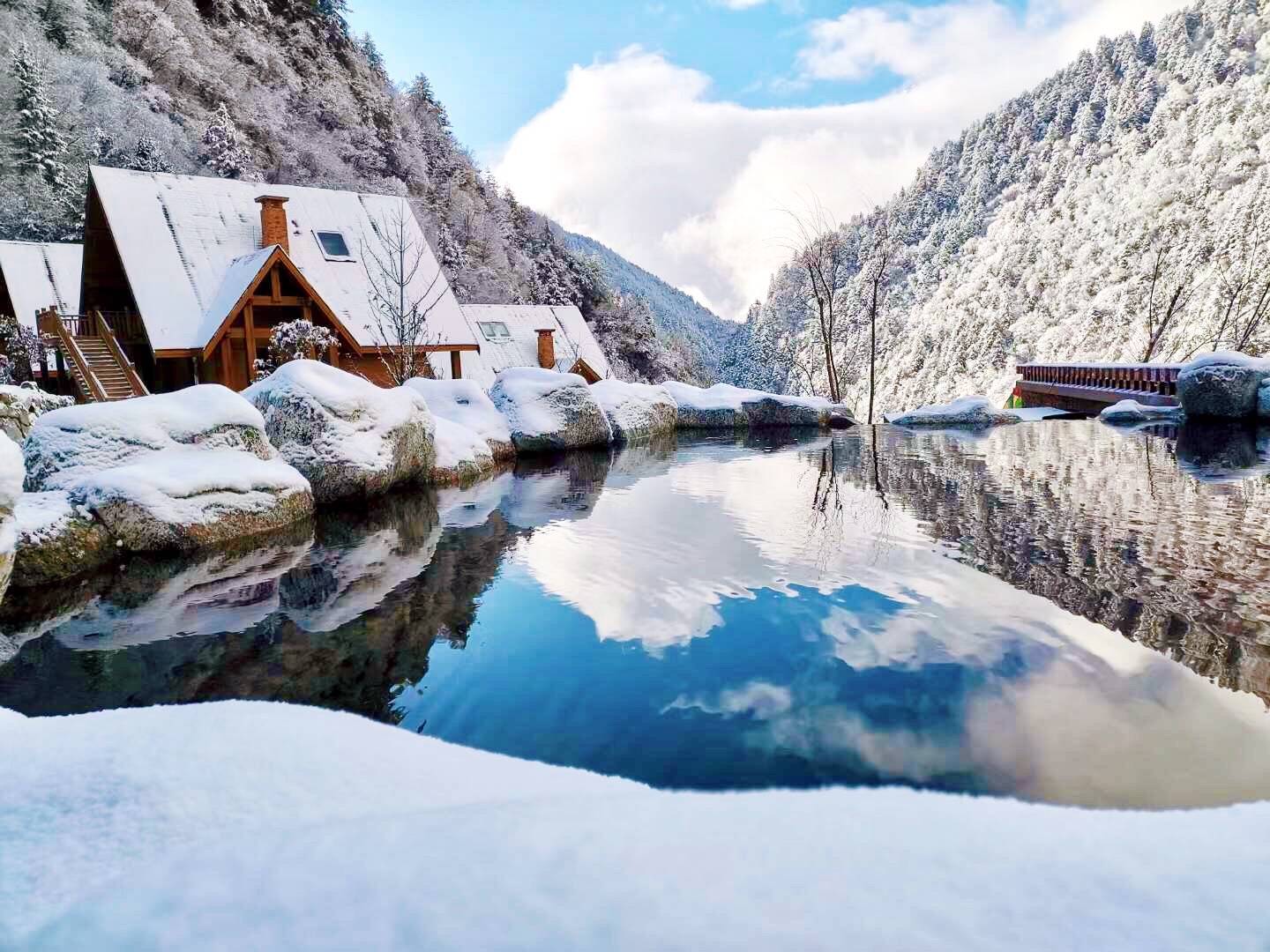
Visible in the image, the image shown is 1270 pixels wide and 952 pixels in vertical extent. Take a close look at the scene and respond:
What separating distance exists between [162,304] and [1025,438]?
16812mm

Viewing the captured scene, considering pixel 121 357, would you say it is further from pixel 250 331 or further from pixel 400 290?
pixel 400 290

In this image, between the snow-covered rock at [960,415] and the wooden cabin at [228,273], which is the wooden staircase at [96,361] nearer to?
the wooden cabin at [228,273]

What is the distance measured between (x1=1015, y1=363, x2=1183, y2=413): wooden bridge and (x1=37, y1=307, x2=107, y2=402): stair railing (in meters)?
20.9

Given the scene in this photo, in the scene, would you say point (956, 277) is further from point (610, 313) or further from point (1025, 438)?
point (1025, 438)

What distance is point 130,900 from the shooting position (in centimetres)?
166

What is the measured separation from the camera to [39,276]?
21578 mm

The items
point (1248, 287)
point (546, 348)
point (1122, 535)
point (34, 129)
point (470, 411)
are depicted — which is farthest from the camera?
point (1248, 287)

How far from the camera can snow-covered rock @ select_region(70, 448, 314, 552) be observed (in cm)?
616

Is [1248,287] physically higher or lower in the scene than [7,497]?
higher

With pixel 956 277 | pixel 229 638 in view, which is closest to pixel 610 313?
pixel 229 638

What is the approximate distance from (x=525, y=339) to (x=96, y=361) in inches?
479

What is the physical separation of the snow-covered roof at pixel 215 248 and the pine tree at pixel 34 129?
402 inches

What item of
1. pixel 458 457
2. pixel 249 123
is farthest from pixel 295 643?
pixel 249 123

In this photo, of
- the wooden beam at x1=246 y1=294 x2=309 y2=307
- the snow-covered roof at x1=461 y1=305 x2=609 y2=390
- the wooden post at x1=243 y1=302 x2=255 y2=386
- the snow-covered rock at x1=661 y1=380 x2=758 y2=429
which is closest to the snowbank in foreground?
the snow-covered rock at x1=661 y1=380 x2=758 y2=429
